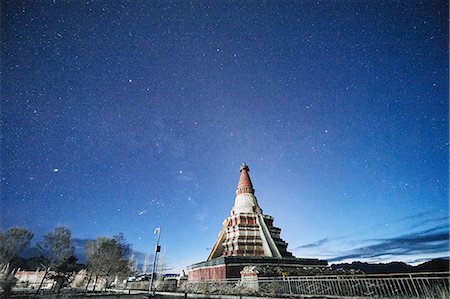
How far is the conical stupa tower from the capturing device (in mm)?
31766

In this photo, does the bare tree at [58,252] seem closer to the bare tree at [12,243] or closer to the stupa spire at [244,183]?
the bare tree at [12,243]

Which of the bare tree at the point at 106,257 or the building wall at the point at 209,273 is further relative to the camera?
the bare tree at the point at 106,257

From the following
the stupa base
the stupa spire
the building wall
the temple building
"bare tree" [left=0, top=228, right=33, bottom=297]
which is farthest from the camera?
the stupa spire

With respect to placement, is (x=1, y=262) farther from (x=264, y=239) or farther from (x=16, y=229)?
(x=264, y=239)

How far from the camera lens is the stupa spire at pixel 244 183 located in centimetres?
4122

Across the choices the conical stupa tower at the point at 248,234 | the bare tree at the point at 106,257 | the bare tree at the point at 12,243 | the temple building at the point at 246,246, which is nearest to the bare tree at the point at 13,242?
the bare tree at the point at 12,243

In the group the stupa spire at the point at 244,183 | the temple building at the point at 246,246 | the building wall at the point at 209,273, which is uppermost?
the stupa spire at the point at 244,183

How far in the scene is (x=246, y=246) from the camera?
1265 inches

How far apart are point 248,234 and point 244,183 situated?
1061 centimetres

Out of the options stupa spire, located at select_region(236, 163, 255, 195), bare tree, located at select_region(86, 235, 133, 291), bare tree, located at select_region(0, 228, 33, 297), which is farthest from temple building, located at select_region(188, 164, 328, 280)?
bare tree, located at select_region(0, 228, 33, 297)

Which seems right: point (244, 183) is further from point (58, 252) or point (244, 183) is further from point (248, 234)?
point (58, 252)

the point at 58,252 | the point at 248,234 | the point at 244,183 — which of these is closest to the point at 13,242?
the point at 58,252

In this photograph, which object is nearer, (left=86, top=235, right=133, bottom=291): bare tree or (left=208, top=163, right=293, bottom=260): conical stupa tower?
(left=208, top=163, right=293, bottom=260): conical stupa tower

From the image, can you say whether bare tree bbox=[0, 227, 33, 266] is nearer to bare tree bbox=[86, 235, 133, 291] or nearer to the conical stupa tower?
bare tree bbox=[86, 235, 133, 291]
